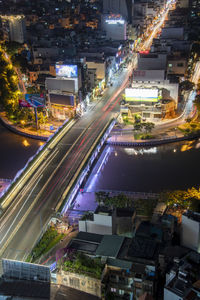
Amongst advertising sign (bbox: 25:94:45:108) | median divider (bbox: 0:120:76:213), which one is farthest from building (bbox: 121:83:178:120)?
advertising sign (bbox: 25:94:45:108)

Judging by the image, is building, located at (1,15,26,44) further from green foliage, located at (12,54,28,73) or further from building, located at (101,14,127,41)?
building, located at (101,14,127,41)

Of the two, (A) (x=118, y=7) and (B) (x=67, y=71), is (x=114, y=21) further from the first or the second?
(B) (x=67, y=71)

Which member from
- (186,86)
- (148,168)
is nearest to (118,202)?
(148,168)

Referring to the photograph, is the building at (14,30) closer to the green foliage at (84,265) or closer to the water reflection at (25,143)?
the water reflection at (25,143)

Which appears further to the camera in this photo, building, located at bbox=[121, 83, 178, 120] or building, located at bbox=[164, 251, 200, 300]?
building, located at bbox=[121, 83, 178, 120]


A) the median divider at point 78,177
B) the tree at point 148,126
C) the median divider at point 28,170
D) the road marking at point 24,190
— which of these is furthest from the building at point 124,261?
the tree at point 148,126

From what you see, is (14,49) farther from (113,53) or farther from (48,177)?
(48,177)
